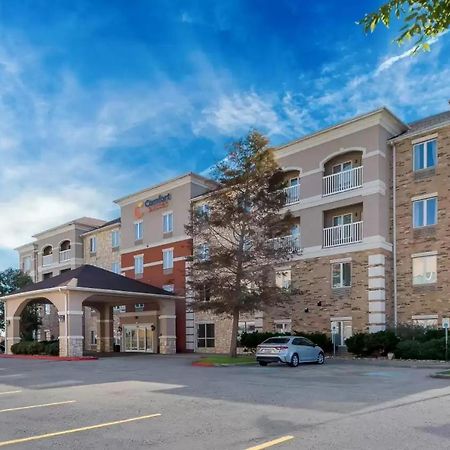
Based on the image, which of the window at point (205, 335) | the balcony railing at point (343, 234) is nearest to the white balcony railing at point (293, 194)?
the balcony railing at point (343, 234)

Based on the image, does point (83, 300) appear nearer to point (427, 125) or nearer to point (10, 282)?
point (10, 282)

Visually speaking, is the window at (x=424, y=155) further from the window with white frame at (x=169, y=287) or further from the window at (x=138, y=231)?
the window at (x=138, y=231)

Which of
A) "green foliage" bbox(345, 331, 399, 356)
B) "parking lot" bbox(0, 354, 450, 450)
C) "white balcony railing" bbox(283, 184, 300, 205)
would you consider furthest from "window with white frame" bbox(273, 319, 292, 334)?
"parking lot" bbox(0, 354, 450, 450)

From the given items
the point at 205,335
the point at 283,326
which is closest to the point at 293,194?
the point at 283,326

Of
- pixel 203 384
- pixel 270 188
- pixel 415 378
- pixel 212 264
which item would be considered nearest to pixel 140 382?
pixel 203 384

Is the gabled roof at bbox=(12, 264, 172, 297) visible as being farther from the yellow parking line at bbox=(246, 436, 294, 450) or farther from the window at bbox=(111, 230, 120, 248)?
the yellow parking line at bbox=(246, 436, 294, 450)

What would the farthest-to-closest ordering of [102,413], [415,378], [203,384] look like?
[415,378] < [203,384] < [102,413]

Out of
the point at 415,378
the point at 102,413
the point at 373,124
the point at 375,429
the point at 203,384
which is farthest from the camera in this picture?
the point at 373,124

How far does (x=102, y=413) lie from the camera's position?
10.6 meters

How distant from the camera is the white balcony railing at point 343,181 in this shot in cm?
3073

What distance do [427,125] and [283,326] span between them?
14.4 meters

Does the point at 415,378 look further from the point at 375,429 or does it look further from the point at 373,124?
the point at 373,124

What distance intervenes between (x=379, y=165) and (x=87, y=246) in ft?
107

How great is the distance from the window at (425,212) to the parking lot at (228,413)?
43.7 ft
